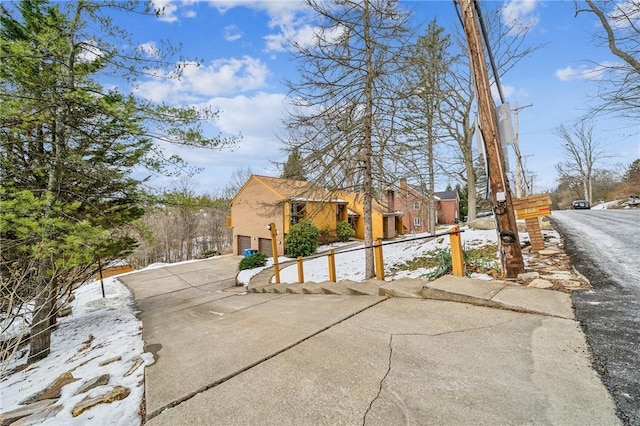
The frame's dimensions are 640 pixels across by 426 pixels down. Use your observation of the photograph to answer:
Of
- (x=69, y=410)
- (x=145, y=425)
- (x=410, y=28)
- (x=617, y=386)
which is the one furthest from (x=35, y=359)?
(x=410, y=28)

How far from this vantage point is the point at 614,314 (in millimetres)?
2578

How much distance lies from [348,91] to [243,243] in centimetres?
1634

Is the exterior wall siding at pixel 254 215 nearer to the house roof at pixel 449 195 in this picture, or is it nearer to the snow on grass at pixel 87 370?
the snow on grass at pixel 87 370

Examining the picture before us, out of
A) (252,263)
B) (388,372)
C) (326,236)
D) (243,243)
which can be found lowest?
(252,263)

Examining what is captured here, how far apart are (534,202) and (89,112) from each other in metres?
7.87

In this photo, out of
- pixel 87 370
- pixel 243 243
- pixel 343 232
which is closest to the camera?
pixel 87 370

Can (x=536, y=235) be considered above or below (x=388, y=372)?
above

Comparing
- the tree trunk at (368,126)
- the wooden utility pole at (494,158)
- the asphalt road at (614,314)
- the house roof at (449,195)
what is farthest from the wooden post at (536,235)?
the house roof at (449,195)

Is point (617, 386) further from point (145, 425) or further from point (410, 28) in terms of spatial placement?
point (410, 28)

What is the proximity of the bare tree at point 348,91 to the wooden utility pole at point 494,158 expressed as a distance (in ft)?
9.12

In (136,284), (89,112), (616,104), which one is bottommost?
(136,284)

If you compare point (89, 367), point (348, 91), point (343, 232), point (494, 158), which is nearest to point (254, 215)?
point (343, 232)

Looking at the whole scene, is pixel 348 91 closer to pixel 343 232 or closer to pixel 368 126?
pixel 368 126

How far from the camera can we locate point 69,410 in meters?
2.04
